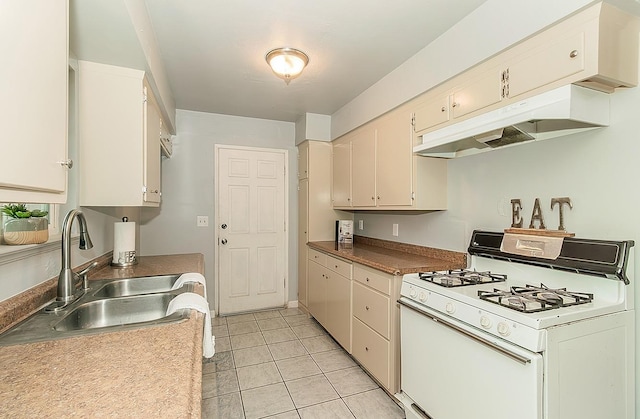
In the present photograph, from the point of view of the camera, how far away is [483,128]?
1.52 m

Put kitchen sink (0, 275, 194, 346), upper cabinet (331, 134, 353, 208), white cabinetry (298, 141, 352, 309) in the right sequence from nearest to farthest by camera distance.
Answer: kitchen sink (0, 275, 194, 346), upper cabinet (331, 134, 353, 208), white cabinetry (298, 141, 352, 309)

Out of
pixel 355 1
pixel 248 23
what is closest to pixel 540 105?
pixel 355 1

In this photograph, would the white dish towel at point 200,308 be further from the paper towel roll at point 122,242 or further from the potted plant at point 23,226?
the paper towel roll at point 122,242

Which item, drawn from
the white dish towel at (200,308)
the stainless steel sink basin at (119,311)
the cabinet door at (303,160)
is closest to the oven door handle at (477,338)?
the white dish towel at (200,308)

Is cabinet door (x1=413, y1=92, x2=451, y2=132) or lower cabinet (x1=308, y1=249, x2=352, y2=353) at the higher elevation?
cabinet door (x1=413, y1=92, x2=451, y2=132)

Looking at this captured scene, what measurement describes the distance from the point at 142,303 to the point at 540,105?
2029 mm

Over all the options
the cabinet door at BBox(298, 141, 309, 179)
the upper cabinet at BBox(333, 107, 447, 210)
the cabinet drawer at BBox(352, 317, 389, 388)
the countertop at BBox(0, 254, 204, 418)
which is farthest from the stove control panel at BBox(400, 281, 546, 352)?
the cabinet door at BBox(298, 141, 309, 179)

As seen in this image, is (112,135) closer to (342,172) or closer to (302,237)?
(342,172)

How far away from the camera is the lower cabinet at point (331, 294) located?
261 cm

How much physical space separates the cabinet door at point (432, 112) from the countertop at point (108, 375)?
6.02 ft

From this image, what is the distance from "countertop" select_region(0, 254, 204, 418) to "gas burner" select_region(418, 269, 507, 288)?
4.24 feet

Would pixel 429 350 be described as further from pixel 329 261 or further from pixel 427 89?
pixel 427 89

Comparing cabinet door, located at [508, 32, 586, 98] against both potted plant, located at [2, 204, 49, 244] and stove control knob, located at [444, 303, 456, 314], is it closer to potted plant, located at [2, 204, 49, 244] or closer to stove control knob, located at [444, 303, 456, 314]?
stove control knob, located at [444, 303, 456, 314]

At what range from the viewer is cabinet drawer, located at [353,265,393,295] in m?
2.04
